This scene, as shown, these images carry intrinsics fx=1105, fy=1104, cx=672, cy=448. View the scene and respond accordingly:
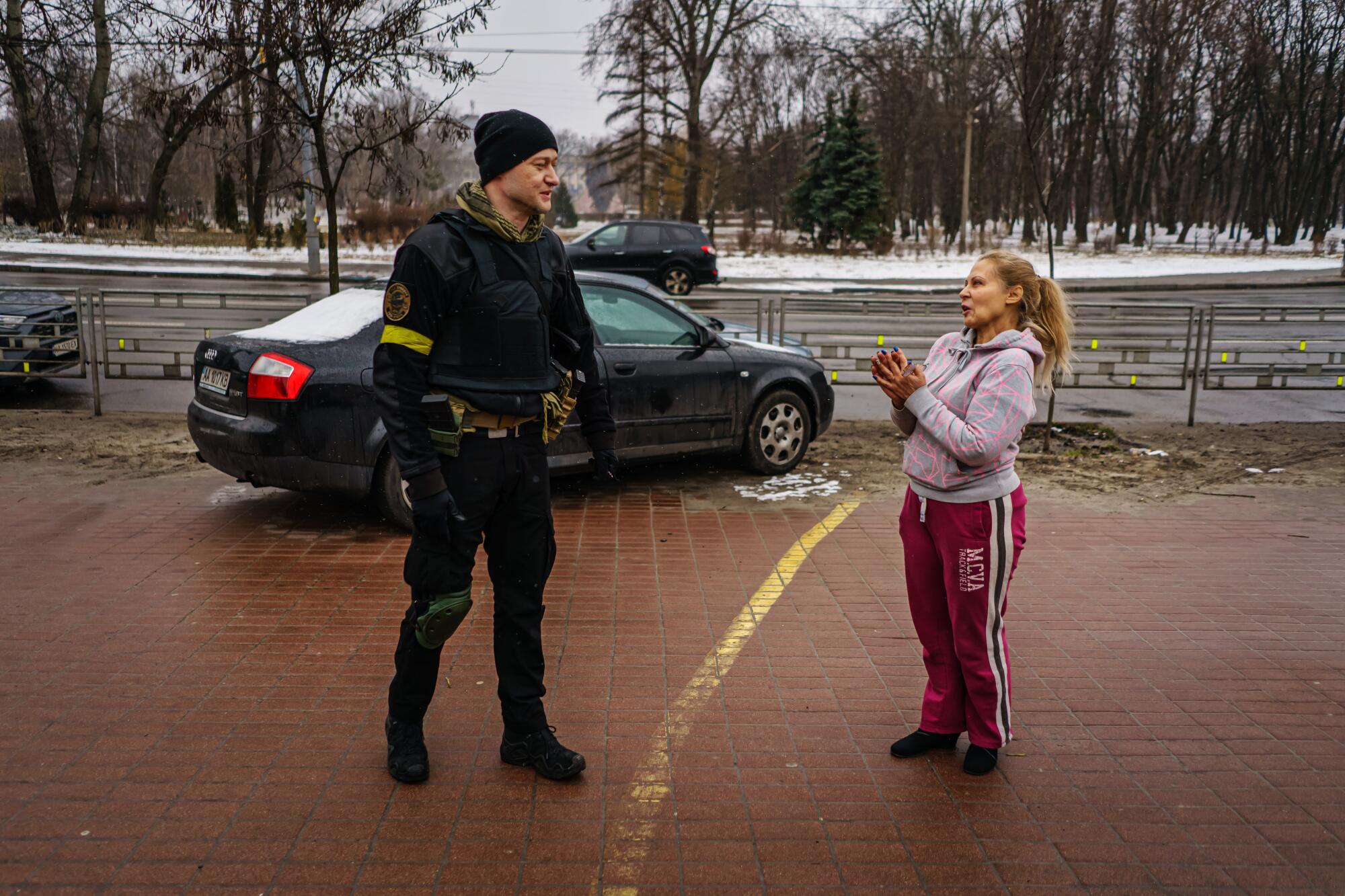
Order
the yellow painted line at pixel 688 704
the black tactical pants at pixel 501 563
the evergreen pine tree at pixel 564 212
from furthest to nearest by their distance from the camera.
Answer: the evergreen pine tree at pixel 564 212 < the black tactical pants at pixel 501 563 < the yellow painted line at pixel 688 704

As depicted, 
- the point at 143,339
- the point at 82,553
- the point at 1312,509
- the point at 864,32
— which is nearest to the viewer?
the point at 82,553

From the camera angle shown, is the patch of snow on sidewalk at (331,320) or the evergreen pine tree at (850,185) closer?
the patch of snow on sidewalk at (331,320)

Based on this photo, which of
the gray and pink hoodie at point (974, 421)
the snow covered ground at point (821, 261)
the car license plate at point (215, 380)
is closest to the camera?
the gray and pink hoodie at point (974, 421)

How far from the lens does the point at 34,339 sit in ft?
35.8

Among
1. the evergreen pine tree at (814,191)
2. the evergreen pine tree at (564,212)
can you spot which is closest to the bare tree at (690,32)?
the evergreen pine tree at (814,191)

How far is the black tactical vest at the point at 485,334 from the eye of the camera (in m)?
3.36

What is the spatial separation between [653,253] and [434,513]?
72.0 ft

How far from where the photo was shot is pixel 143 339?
10.9m

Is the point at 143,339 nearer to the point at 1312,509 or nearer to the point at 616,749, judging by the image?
the point at 616,749

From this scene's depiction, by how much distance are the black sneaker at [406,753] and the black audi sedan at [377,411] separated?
3085 mm

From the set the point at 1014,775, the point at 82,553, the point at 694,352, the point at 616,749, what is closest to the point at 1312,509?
the point at 694,352

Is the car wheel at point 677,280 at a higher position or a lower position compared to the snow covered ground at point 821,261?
lower

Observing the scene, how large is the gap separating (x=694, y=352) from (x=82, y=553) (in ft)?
13.7

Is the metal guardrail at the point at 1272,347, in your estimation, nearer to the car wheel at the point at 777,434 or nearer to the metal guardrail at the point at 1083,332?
the metal guardrail at the point at 1083,332
